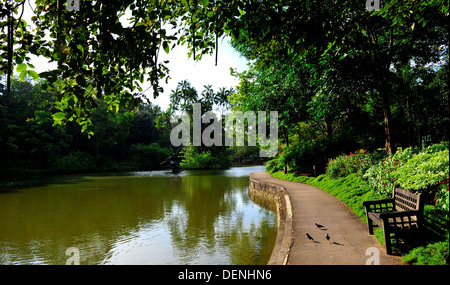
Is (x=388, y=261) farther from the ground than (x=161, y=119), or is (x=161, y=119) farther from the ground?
(x=161, y=119)

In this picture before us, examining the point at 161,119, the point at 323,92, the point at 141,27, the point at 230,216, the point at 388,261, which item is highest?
the point at 323,92

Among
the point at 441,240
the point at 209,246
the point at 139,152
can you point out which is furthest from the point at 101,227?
the point at 139,152

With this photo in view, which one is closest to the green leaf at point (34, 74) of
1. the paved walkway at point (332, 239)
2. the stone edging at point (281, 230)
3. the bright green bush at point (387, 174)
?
the stone edging at point (281, 230)

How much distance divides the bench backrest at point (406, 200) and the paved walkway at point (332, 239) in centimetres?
88

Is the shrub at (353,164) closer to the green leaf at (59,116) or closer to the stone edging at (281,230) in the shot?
the stone edging at (281,230)

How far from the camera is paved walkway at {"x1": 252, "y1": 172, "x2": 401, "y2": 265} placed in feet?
15.6

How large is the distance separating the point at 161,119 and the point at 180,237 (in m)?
5.03

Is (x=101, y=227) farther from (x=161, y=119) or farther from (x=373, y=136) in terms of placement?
(x=373, y=136)

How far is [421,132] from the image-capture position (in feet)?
84.7

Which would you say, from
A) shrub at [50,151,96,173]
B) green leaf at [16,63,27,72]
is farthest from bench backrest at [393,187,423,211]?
shrub at [50,151,96,173]

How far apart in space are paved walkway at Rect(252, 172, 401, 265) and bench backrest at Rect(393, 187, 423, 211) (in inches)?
34.7

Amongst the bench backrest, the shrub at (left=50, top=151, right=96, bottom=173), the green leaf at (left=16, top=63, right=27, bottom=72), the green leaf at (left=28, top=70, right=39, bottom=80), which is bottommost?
the shrub at (left=50, top=151, right=96, bottom=173)

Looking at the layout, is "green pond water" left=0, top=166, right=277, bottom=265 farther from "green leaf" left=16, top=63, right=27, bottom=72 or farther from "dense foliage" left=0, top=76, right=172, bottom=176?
"dense foliage" left=0, top=76, right=172, bottom=176

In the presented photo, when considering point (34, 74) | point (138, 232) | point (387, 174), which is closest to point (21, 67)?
point (34, 74)
